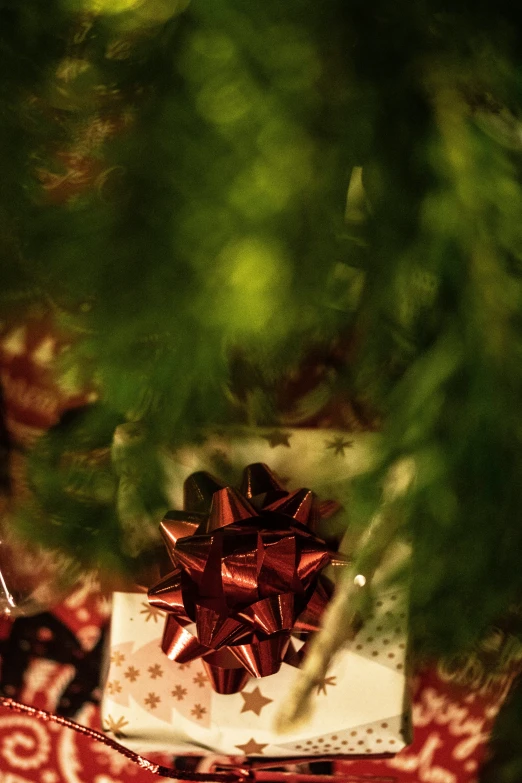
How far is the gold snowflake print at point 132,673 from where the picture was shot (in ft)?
2.10

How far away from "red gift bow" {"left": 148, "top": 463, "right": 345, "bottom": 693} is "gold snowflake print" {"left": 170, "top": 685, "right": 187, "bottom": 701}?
5cm

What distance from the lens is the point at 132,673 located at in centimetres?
64

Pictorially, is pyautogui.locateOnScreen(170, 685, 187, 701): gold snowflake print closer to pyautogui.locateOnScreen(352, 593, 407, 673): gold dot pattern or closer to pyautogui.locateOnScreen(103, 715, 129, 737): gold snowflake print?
pyautogui.locateOnScreen(103, 715, 129, 737): gold snowflake print

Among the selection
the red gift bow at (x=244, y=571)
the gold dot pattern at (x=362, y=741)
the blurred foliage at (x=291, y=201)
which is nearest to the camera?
the blurred foliage at (x=291, y=201)

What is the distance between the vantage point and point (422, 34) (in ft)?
1.36

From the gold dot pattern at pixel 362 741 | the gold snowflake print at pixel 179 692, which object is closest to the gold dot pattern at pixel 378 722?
the gold dot pattern at pixel 362 741

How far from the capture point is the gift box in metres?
0.62

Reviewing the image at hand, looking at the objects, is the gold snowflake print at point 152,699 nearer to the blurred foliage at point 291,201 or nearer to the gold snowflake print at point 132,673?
the gold snowflake print at point 132,673

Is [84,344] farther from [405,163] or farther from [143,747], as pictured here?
[143,747]

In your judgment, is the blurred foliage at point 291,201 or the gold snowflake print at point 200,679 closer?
the blurred foliage at point 291,201

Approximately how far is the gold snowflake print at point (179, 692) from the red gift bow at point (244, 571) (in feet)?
0.17

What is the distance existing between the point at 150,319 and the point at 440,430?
0.20 metres

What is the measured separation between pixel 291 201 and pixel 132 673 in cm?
45

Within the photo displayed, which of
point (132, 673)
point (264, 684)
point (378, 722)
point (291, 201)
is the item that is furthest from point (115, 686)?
point (291, 201)
